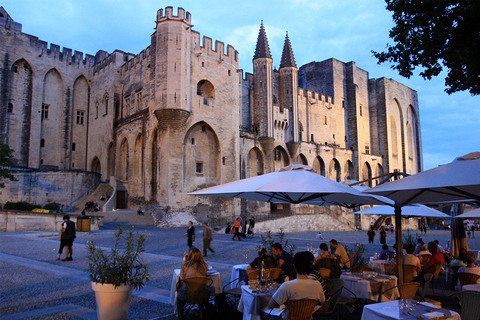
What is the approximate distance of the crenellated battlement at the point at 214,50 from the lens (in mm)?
29781

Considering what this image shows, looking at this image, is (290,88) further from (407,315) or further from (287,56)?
(407,315)

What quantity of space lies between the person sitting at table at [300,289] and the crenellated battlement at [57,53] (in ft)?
125

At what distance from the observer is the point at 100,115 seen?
3662cm

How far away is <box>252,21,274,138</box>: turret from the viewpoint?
34.0 meters

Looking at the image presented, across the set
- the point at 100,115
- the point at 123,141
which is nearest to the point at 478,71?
the point at 123,141

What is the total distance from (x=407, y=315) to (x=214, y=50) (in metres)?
29.6

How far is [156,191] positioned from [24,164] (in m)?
13.7

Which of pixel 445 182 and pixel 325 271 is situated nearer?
pixel 445 182

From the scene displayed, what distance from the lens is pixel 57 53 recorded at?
3625 cm

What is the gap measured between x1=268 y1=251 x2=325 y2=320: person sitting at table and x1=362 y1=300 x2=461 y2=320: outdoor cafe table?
0.53m

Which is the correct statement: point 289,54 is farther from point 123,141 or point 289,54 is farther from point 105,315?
point 105,315

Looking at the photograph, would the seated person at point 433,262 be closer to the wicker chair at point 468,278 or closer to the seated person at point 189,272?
the wicker chair at point 468,278

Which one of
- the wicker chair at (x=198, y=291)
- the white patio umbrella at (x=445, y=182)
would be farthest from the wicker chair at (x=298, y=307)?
the white patio umbrella at (x=445, y=182)

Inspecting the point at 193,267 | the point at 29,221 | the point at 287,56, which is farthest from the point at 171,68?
the point at 193,267
